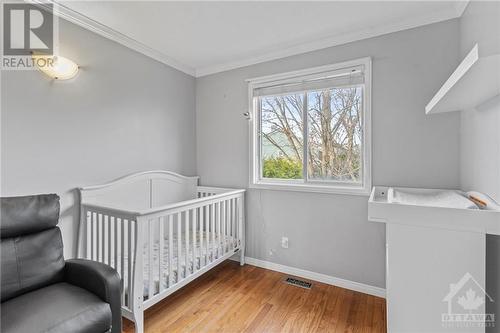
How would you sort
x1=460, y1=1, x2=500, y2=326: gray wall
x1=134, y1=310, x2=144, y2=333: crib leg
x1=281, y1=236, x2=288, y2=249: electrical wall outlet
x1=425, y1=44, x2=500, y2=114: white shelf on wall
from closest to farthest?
x1=425, y1=44, x2=500, y2=114: white shelf on wall, x1=460, y1=1, x2=500, y2=326: gray wall, x1=134, y1=310, x2=144, y2=333: crib leg, x1=281, y1=236, x2=288, y2=249: electrical wall outlet

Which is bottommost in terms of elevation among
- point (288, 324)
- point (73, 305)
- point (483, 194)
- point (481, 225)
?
point (288, 324)

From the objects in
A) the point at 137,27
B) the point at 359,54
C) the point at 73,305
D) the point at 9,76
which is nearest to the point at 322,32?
the point at 359,54

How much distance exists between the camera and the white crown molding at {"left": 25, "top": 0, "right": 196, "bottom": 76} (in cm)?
184

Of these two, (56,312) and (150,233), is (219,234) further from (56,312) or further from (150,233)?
(56,312)

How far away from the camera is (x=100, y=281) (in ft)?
4.65

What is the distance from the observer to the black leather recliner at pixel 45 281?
3.88ft

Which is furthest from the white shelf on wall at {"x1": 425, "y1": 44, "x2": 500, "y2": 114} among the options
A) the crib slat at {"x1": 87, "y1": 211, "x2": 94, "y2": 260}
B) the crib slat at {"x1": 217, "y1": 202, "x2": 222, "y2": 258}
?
the crib slat at {"x1": 87, "y1": 211, "x2": 94, "y2": 260}

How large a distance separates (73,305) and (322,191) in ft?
6.84

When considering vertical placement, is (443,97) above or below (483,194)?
above

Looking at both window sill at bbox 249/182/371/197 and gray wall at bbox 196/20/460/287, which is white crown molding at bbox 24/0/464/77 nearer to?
gray wall at bbox 196/20/460/287

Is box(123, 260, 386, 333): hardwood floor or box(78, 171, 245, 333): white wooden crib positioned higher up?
box(78, 171, 245, 333): white wooden crib

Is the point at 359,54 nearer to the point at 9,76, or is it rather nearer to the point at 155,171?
the point at 155,171

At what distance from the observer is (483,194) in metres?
1.47

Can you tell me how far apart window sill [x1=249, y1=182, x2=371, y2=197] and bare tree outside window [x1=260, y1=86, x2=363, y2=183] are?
0.41ft
